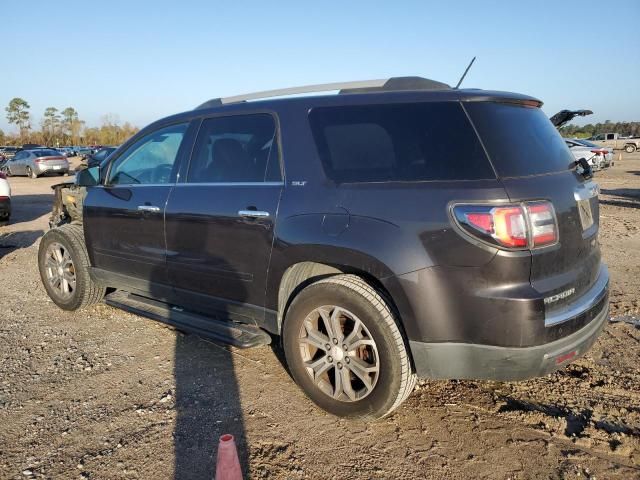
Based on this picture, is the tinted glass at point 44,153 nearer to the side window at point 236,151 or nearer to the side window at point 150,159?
the side window at point 150,159

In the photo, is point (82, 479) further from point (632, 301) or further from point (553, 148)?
point (632, 301)

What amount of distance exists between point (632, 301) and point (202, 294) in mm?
4160

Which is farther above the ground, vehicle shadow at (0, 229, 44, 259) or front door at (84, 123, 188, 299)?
front door at (84, 123, 188, 299)

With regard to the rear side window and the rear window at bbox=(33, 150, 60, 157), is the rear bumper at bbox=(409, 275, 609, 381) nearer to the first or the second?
the rear side window

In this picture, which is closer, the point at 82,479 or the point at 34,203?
the point at 82,479

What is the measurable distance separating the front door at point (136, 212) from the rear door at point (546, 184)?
2.39 metres

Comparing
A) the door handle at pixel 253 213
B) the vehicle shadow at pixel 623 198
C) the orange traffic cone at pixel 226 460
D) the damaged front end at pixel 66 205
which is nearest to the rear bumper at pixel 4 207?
the damaged front end at pixel 66 205

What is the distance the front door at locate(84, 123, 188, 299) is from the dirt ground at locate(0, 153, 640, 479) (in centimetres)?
62

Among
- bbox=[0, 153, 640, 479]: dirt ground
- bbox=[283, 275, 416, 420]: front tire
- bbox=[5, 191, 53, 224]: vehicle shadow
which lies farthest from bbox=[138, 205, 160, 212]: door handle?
bbox=[5, 191, 53, 224]: vehicle shadow

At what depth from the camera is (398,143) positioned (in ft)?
9.24

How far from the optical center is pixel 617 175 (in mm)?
22125

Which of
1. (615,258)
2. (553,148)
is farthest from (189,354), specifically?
(615,258)

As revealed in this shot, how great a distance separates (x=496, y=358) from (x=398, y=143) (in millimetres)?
1278

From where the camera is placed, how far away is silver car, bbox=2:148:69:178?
2592cm
